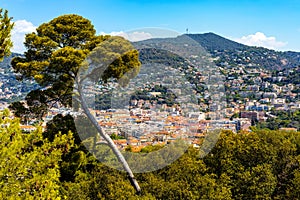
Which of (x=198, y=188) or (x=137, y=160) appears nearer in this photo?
(x=198, y=188)

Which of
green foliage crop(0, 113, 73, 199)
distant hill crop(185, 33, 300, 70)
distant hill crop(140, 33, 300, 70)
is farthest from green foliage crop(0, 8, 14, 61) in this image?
distant hill crop(185, 33, 300, 70)

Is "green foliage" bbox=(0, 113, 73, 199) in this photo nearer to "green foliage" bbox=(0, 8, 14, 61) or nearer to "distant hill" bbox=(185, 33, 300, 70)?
"green foliage" bbox=(0, 8, 14, 61)

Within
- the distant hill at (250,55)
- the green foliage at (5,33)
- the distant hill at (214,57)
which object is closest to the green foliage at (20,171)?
the green foliage at (5,33)

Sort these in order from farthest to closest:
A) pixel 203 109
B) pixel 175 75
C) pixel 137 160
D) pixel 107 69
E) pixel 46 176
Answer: pixel 203 109 < pixel 175 75 < pixel 137 160 < pixel 107 69 < pixel 46 176

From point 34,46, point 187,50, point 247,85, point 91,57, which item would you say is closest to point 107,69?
point 91,57

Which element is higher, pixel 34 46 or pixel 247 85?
pixel 34 46

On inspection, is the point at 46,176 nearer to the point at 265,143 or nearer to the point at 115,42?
the point at 115,42

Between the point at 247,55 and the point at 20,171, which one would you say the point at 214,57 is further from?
the point at 247,55

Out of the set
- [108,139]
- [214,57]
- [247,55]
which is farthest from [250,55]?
[108,139]

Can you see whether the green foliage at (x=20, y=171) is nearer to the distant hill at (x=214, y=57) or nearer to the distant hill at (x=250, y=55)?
the distant hill at (x=214, y=57)

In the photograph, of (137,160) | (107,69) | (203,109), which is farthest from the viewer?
(203,109)

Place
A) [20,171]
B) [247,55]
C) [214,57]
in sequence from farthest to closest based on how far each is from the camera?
[247,55] < [214,57] < [20,171]
